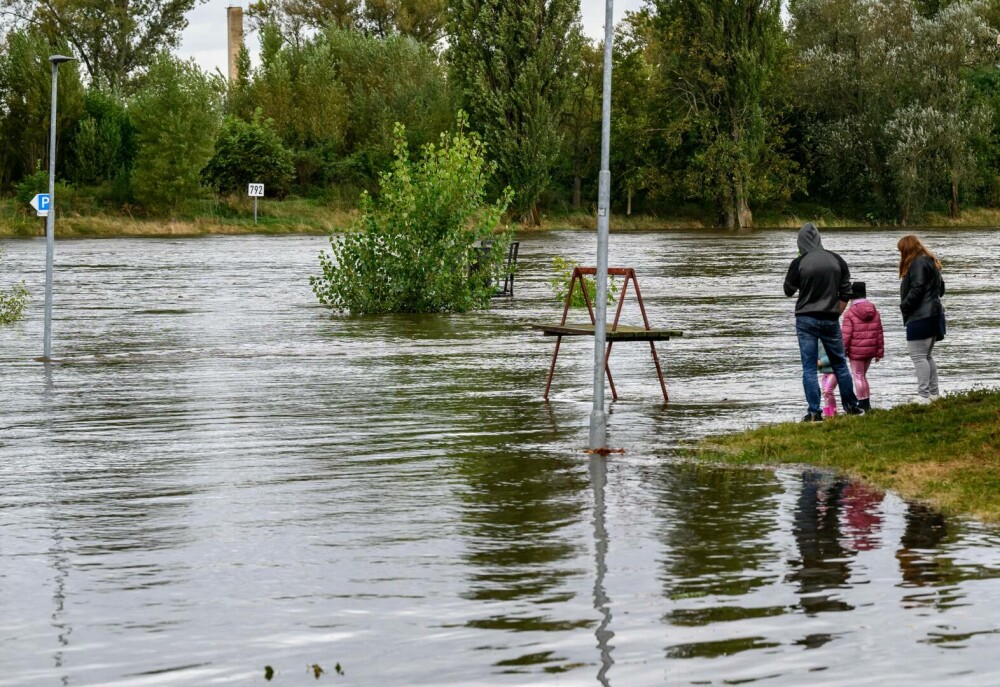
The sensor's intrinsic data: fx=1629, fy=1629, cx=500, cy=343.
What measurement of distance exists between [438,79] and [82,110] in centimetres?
2301

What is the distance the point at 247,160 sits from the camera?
94.4 m

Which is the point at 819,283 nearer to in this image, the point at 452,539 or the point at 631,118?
the point at 452,539

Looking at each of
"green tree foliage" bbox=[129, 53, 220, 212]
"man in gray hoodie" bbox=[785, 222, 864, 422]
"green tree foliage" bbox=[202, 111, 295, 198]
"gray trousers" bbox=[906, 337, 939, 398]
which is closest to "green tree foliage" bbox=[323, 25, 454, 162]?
"green tree foliage" bbox=[202, 111, 295, 198]

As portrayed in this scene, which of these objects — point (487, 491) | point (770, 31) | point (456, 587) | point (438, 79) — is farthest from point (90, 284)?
point (438, 79)

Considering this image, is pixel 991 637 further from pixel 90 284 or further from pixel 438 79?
pixel 438 79

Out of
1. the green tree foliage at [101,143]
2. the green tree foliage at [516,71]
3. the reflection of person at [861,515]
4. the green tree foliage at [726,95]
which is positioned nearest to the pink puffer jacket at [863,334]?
the reflection of person at [861,515]

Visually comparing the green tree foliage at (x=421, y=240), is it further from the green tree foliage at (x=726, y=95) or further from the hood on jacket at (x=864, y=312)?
the green tree foliage at (x=726, y=95)

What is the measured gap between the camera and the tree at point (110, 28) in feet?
339

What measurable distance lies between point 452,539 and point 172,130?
272 feet

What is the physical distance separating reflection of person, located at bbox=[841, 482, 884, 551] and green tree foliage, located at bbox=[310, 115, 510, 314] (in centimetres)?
2088

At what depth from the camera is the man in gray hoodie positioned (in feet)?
49.3

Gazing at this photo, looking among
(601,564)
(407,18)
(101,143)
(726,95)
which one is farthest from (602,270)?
(407,18)

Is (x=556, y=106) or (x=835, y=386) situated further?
(x=556, y=106)

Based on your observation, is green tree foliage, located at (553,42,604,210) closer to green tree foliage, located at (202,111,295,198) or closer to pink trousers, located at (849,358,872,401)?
green tree foliage, located at (202,111,295,198)
